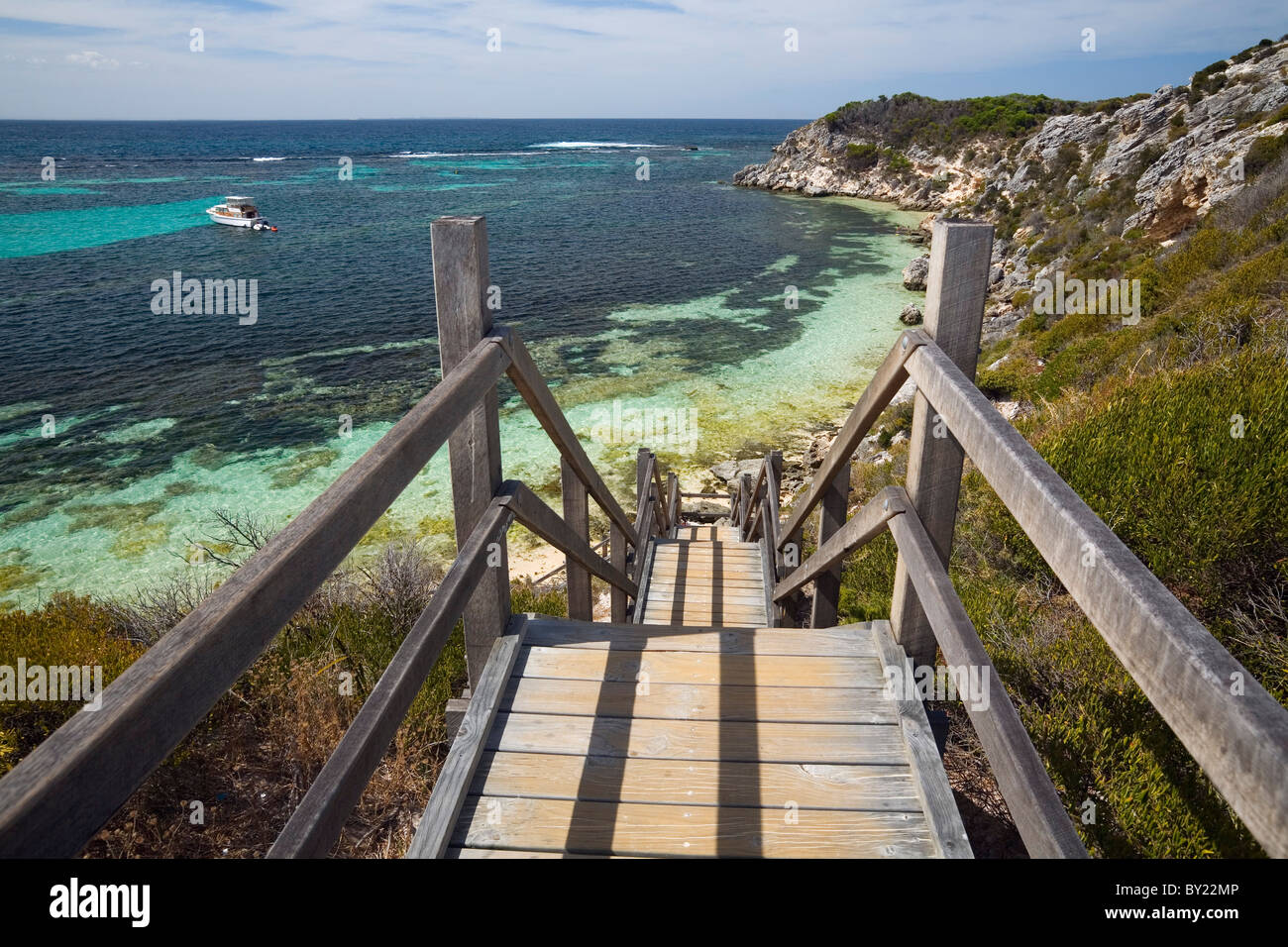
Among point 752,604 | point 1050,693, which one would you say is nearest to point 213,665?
point 1050,693

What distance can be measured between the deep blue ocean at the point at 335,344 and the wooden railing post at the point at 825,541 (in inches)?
380

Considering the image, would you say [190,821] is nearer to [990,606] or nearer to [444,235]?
[444,235]

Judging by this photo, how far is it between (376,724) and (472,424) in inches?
41.5

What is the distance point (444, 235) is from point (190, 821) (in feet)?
10.6

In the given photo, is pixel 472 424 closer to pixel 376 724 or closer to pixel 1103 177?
pixel 376 724

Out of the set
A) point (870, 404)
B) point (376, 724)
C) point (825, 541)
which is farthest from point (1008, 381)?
point (376, 724)

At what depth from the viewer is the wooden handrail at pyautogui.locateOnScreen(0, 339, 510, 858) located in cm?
64

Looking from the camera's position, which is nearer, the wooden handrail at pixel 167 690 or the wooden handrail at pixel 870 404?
the wooden handrail at pixel 167 690

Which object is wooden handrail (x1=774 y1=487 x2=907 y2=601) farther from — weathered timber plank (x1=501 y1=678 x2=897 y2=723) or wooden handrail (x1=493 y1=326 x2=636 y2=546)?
wooden handrail (x1=493 y1=326 x2=636 y2=546)

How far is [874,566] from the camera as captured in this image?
6.38 metres

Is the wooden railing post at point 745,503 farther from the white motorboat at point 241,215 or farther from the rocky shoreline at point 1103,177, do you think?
the white motorboat at point 241,215

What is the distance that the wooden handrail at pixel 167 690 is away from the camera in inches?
25.0

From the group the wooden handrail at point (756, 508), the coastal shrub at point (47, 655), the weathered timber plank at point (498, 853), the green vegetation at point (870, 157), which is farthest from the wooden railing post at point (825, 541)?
the green vegetation at point (870, 157)

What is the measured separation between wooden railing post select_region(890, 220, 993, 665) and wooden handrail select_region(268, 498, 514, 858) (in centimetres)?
132
